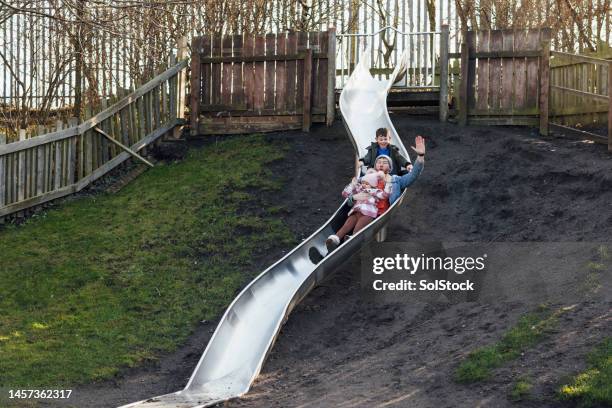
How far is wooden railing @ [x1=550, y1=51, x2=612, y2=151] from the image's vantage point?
50.7 ft

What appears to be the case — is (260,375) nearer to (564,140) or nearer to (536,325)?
(536,325)

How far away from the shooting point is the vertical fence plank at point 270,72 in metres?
18.6

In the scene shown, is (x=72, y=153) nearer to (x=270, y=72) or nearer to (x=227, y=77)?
(x=227, y=77)

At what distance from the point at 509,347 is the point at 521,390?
0.97 m

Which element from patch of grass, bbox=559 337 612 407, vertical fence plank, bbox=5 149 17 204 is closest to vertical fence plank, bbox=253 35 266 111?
vertical fence plank, bbox=5 149 17 204

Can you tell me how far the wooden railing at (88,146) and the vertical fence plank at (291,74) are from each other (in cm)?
205

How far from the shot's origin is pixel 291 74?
18.4 meters

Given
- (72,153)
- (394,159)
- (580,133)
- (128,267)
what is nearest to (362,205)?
(394,159)

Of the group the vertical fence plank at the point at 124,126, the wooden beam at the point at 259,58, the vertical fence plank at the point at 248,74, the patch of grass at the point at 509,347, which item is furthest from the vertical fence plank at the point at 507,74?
the patch of grass at the point at 509,347

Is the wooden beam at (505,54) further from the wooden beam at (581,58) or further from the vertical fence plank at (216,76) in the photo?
the vertical fence plank at (216,76)

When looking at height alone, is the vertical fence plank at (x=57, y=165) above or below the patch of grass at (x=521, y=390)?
above

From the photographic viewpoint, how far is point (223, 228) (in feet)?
45.9

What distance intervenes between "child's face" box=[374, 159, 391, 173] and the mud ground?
77cm

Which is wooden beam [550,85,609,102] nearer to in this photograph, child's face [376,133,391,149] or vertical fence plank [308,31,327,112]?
child's face [376,133,391,149]
